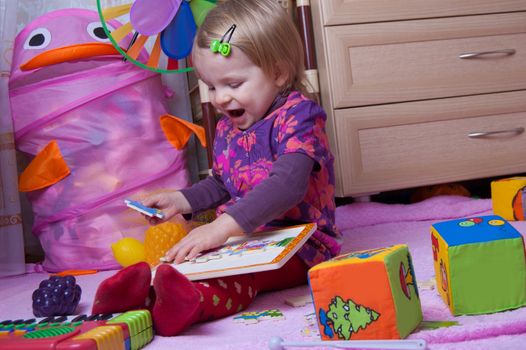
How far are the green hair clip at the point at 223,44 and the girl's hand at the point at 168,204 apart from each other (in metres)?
0.28

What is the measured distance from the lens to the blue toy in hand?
3.05 feet

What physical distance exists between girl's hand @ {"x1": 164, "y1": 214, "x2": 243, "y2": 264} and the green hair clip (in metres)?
0.29

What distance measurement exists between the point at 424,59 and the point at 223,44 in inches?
28.3

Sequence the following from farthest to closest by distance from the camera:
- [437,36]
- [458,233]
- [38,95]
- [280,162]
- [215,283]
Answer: [437,36], [38,95], [280,162], [215,283], [458,233]

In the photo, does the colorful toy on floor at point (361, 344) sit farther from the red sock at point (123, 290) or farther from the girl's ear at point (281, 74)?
the girl's ear at point (281, 74)

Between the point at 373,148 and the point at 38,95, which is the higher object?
the point at 38,95

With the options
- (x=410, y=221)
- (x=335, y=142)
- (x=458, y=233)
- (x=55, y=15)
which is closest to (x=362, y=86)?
(x=335, y=142)

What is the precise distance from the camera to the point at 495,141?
161 cm

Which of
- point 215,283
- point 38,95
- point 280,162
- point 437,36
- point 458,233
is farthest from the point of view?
point 437,36

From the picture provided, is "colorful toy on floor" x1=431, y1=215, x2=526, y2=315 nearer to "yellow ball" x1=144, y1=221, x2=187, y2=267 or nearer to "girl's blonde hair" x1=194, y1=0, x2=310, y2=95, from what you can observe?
"girl's blonde hair" x1=194, y1=0, x2=310, y2=95

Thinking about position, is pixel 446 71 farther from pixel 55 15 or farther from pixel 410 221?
pixel 55 15

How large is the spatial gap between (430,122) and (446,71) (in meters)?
0.14

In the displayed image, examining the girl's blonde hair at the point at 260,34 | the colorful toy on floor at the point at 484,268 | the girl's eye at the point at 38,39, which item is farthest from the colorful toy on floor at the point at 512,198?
the girl's eye at the point at 38,39

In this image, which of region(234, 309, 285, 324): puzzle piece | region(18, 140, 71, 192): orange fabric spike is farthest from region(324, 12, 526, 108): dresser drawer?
region(234, 309, 285, 324): puzzle piece
